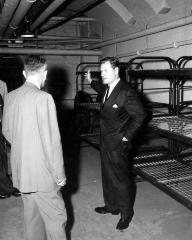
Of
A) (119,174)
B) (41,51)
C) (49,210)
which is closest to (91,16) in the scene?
(41,51)

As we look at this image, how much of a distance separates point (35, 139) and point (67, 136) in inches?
235

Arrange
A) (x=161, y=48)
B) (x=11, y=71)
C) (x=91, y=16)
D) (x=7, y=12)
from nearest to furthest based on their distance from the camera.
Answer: (x=7, y=12) < (x=161, y=48) < (x=91, y=16) < (x=11, y=71)

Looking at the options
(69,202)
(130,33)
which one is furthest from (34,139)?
(130,33)

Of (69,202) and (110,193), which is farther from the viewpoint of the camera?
(69,202)

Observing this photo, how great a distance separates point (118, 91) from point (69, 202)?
176 centimetres

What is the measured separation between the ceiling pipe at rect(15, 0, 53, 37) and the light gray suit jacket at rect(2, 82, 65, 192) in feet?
9.90

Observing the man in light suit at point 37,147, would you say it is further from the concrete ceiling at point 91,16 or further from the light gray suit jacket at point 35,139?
the concrete ceiling at point 91,16

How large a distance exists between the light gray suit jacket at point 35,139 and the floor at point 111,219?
1.15 metres

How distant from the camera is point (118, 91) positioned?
3.23 m

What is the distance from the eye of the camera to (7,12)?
541 cm

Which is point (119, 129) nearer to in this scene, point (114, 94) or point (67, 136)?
point (114, 94)

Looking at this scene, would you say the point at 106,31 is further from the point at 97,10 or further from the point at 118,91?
the point at 118,91

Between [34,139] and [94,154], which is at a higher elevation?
[34,139]

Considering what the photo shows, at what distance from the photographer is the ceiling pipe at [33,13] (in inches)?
194
